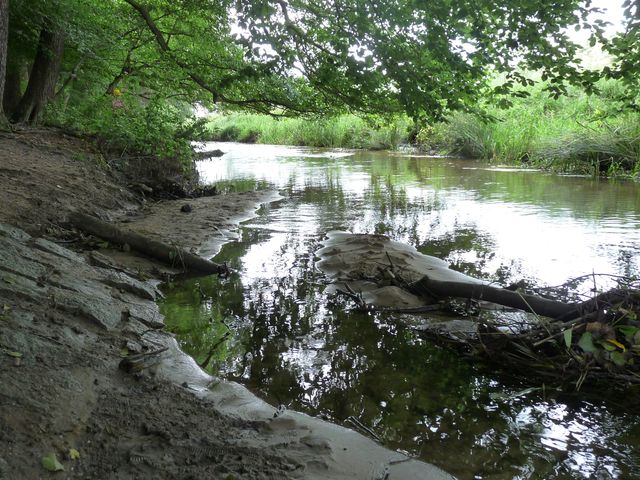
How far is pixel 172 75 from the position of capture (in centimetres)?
990

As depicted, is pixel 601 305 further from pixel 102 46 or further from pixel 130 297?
pixel 102 46

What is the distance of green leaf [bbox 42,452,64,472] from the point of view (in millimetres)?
1860

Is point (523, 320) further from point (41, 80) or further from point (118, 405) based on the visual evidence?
point (41, 80)

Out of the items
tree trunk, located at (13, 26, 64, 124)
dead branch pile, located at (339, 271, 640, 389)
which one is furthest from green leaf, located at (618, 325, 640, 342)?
tree trunk, located at (13, 26, 64, 124)

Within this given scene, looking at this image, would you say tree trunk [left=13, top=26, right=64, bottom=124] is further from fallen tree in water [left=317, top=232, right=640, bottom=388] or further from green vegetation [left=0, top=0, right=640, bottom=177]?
fallen tree in water [left=317, top=232, right=640, bottom=388]

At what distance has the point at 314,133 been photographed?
3142cm

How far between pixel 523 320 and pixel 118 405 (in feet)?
10.1

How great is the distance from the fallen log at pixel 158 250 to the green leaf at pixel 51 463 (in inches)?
142

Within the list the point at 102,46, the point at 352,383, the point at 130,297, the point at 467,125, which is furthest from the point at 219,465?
the point at 467,125

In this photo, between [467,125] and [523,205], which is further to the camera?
[467,125]

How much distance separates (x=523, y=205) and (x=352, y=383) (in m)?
7.47

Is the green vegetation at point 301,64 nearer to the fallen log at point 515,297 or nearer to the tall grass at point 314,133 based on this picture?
the fallen log at point 515,297

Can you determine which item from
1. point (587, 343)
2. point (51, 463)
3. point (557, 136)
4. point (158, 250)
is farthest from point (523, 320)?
point (557, 136)

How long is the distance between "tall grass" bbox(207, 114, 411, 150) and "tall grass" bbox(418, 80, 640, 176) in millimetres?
3292
